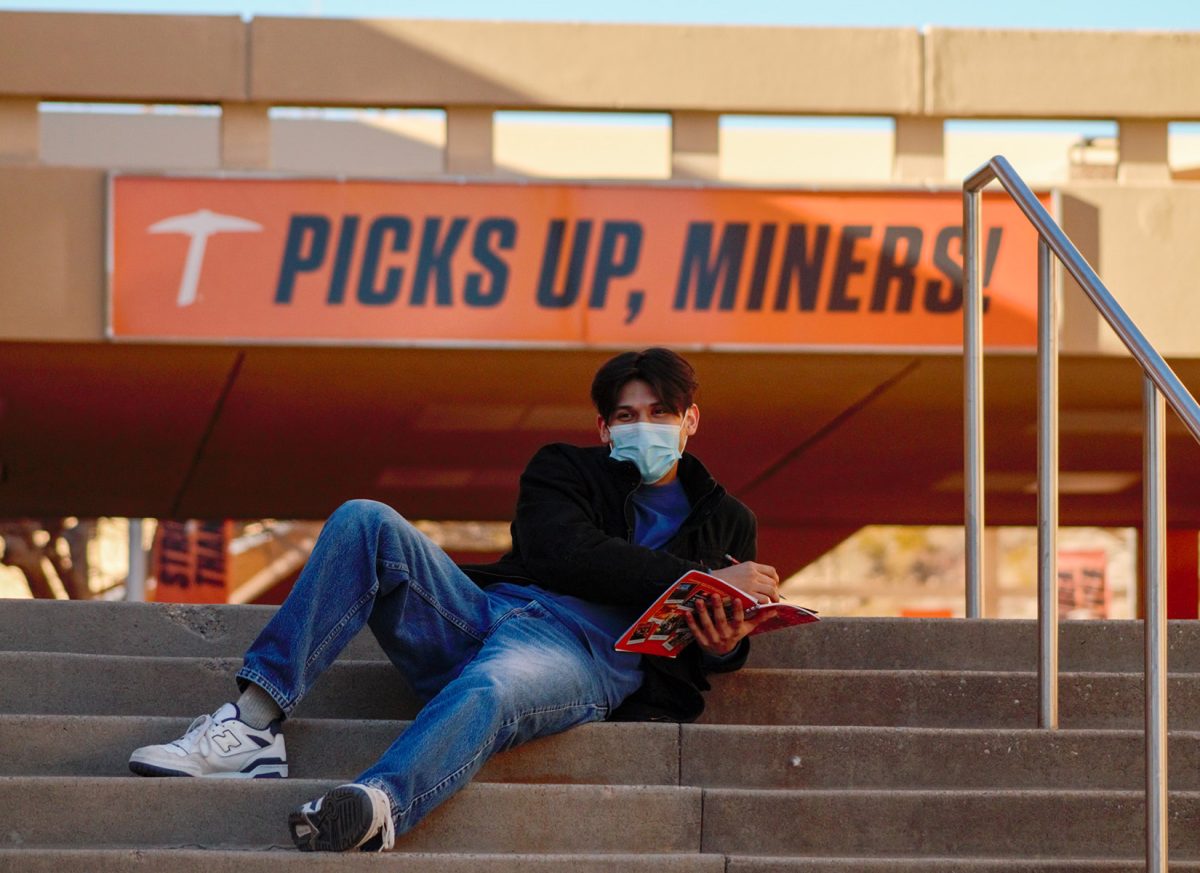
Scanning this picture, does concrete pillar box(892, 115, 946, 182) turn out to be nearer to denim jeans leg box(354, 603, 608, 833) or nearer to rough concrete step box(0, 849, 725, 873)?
denim jeans leg box(354, 603, 608, 833)

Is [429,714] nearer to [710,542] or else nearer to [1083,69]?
[710,542]

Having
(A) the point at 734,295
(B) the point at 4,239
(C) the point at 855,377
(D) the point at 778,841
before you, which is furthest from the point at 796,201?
(D) the point at 778,841

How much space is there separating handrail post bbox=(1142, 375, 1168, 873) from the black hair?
1.10 metres

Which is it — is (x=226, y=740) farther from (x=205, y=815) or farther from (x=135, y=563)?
(x=135, y=563)

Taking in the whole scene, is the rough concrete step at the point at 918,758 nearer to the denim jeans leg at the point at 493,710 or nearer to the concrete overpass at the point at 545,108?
the denim jeans leg at the point at 493,710

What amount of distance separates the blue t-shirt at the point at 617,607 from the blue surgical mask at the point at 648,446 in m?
0.12

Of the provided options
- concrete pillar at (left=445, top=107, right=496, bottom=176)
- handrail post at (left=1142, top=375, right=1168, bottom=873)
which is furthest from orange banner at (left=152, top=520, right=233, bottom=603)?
handrail post at (left=1142, top=375, right=1168, bottom=873)

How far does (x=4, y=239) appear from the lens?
24.6 ft

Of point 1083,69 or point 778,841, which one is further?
point 1083,69

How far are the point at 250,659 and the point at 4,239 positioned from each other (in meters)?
4.75

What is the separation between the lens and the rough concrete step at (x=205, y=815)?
3.36 m

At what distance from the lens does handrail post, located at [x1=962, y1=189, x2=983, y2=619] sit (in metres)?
4.55

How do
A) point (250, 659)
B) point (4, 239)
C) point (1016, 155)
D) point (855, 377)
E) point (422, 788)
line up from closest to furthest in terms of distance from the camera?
point (422, 788), point (250, 659), point (4, 239), point (855, 377), point (1016, 155)

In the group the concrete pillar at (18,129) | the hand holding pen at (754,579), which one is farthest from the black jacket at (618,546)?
the concrete pillar at (18,129)
